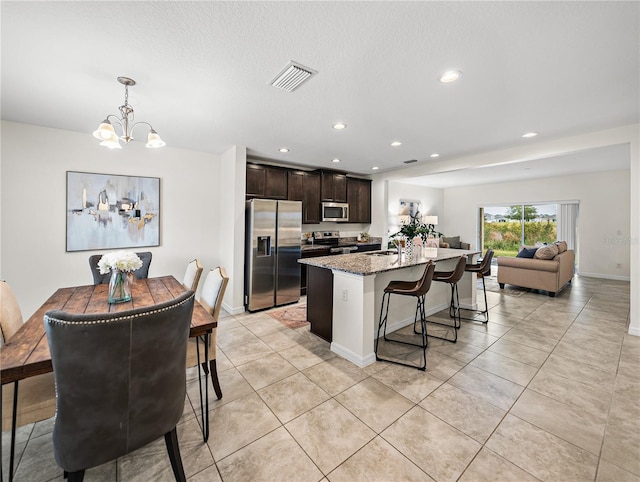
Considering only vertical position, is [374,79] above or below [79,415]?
above

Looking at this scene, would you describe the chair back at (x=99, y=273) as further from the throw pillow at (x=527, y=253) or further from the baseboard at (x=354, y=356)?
the throw pillow at (x=527, y=253)

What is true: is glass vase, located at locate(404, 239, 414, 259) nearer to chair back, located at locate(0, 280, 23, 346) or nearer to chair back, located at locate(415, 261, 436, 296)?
chair back, located at locate(415, 261, 436, 296)

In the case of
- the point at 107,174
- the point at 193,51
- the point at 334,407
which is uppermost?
the point at 193,51

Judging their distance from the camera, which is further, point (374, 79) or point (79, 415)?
point (374, 79)

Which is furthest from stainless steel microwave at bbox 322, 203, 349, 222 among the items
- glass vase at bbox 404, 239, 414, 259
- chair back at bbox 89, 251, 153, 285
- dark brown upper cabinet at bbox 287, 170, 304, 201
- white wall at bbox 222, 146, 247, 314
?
chair back at bbox 89, 251, 153, 285

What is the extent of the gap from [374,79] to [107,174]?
361 cm

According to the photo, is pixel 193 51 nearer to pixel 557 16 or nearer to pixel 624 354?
pixel 557 16

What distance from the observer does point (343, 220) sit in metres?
6.04

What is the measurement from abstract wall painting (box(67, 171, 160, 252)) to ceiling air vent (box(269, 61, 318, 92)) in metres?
2.71

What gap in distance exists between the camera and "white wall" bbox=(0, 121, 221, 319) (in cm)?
313

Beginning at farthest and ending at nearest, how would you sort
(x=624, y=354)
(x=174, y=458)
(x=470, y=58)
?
1. (x=624, y=354)
2. (x=470, y=58)
3. (x=174, y=458)

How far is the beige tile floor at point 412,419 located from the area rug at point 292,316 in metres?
0.51

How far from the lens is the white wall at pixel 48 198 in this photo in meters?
3.13

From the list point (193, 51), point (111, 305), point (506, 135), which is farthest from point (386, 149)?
point (111, 305)
